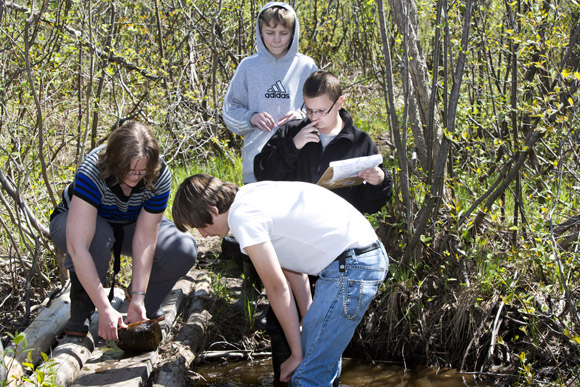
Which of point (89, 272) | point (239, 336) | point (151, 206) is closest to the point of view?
point (89, 272)

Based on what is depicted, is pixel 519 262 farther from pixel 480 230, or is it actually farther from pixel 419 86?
pixel 419 86

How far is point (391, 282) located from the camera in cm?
412

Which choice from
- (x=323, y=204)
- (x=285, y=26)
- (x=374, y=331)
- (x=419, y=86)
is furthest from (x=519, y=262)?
(x=285, y=26)

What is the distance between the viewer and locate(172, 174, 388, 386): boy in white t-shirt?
2.62m

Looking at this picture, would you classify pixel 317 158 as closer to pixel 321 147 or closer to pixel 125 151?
pixel 321 147

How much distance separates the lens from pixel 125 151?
2.98 metres

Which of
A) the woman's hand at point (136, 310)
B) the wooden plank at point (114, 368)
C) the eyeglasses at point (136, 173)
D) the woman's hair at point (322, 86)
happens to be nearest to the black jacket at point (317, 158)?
the woman's hair at point (322, 86)

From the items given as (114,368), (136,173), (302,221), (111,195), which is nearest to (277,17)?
(136,173)

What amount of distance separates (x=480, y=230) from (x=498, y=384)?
1139mm

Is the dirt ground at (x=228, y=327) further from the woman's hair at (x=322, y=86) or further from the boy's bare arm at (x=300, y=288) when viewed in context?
the woman's hair at (x=322, y=86)

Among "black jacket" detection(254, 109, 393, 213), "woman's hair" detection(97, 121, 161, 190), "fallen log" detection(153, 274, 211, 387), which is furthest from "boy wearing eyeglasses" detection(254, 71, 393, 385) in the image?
"woman's hair" detection(97, 121, 161, 190)

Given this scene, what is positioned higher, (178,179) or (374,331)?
(178,179)

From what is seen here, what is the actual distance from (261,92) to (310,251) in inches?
59.3

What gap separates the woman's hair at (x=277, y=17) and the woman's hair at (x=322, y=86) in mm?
665
